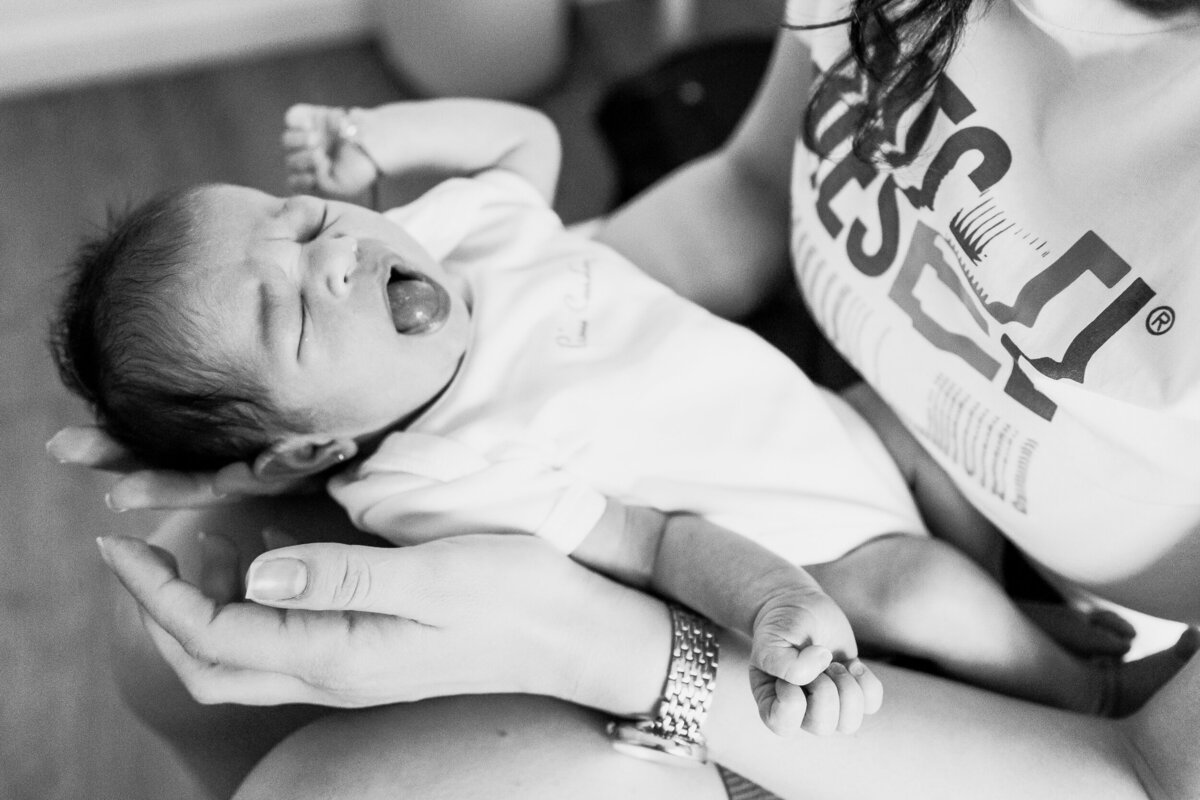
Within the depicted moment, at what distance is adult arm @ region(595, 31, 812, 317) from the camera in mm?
1221

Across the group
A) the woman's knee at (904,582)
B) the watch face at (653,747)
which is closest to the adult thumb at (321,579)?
the watch face at (653,747)

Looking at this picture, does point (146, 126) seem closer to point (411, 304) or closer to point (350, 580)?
point (411, 304)

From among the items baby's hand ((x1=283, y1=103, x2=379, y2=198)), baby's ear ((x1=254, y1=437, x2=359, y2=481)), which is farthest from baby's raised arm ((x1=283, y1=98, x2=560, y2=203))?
baby's ear ((x1=254, y1=437, x2=359, y2=481))

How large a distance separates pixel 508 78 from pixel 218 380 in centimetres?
169

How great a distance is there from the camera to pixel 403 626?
2.69ft

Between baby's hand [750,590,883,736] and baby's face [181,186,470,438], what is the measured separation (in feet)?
1.42

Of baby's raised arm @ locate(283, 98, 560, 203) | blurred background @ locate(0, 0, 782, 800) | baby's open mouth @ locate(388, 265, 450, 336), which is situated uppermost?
baby's raised arm @ locate(283, 98, 560, 203)

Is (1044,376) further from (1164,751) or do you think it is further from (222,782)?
(222,782)

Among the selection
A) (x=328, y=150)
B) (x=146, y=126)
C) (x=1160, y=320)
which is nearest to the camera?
(x=1160, y=320)

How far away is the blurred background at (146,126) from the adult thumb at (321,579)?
1.11 metres

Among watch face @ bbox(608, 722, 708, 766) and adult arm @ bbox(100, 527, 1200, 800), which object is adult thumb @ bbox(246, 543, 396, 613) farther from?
watch face @ bbox(608, 722, 708, 766)

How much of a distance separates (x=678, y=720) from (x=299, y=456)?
17.8 inches

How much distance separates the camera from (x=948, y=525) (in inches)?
41.8

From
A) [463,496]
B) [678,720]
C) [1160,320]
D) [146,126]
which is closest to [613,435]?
[463,496]
